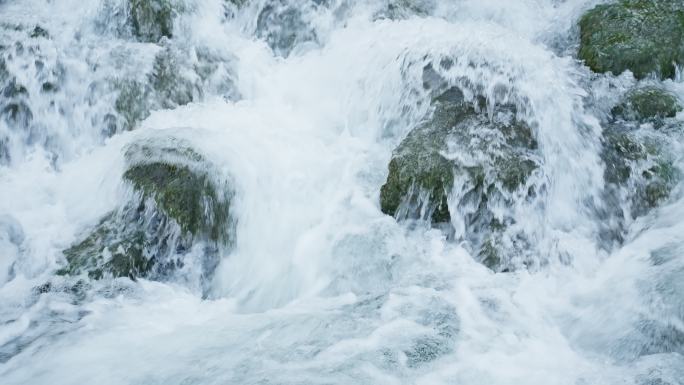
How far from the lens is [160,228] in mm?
5906

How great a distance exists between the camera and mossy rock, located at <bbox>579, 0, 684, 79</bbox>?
745 cm

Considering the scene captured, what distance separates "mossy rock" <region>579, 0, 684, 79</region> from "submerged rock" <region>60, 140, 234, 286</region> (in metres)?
4.85

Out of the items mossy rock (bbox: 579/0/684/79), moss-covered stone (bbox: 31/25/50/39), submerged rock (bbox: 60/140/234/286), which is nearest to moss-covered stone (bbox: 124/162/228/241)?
submerged rock (bbox: 60/140/234/286)

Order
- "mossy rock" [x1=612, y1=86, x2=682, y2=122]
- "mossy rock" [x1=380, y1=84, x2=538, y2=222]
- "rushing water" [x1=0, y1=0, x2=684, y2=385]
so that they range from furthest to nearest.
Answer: "mossy rock" [x1=612, y1=86, x2=682, y2=122]
"mossy rock" [x1=380, y1=84, x2=538, y2=222]
"rushing water" [x1=0, y1=0, x2=684, y2=385]

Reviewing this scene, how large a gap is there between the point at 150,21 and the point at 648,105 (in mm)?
6398

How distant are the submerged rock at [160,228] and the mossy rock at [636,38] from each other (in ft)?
15.9

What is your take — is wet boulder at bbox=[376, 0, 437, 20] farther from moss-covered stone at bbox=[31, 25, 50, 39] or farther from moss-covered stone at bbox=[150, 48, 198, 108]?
moss-covered stone at bbox=[31, 25, 50, 39]

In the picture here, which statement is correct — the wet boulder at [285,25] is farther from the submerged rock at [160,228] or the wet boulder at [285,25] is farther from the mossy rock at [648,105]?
the mossy rock at [648,105]

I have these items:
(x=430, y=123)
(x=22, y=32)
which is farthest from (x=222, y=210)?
(x=22, y=32)

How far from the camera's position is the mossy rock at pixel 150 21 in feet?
28.9

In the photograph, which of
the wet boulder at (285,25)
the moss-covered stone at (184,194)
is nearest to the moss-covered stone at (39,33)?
the wet boulder at (285,25)

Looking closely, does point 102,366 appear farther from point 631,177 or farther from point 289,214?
point 631,177

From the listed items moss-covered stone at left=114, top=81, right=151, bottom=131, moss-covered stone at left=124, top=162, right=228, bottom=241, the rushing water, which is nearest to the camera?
the rushing water

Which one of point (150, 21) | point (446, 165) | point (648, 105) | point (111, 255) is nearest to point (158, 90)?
point (150, 21)
